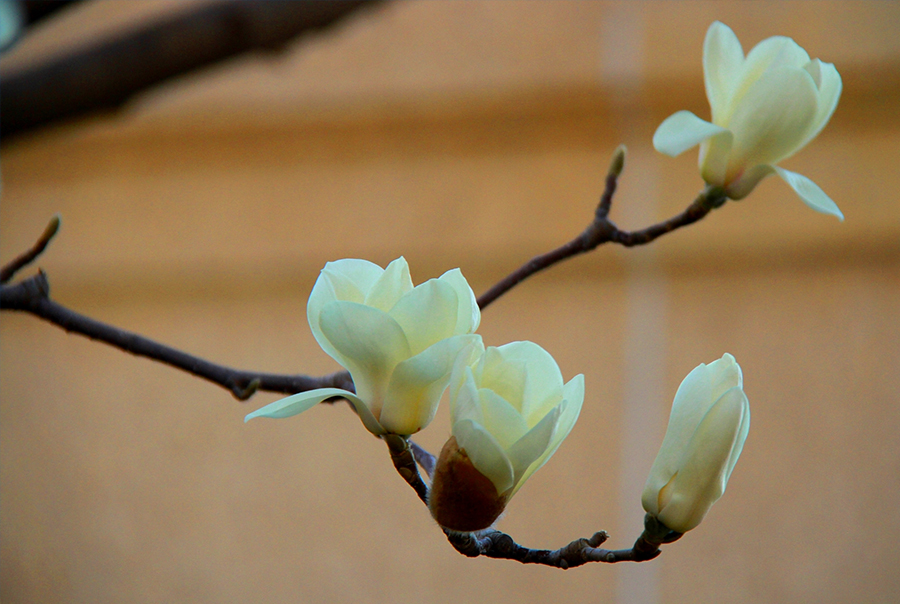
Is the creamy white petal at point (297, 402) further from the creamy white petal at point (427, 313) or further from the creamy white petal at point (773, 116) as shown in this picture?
the creamy white petal at point (773, 116)

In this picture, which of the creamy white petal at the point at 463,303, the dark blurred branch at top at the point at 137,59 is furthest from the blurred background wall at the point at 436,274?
the creamy white petal at the point at 463,303

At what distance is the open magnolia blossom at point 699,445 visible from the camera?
190 millimetres

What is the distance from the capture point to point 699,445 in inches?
7.8

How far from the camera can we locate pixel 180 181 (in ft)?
3.67

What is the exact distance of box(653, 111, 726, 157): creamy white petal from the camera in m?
0.25

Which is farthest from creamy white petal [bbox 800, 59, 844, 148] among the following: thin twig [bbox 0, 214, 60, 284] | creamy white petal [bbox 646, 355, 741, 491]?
thin twig [bbox 0, 214, 60, 284]

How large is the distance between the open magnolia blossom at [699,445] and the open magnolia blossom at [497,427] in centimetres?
3

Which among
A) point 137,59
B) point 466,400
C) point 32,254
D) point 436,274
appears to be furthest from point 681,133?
point 436,274

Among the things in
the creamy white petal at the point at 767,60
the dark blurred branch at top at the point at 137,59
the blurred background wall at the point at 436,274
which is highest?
the dark blurred branch at top at the point at 137,59

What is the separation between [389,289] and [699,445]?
9 centimetres

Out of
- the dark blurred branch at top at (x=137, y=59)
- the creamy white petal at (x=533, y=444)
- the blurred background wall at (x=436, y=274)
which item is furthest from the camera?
the blurred background wall at (x=436, y=274)

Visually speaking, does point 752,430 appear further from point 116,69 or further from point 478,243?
point 116,69

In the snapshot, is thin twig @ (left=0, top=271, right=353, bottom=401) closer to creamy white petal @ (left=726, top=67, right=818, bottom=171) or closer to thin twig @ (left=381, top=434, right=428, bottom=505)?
thin twig @ (left=381, top=434, right=428, bottom=505)

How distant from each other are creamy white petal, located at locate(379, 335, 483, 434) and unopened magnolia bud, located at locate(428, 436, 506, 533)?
2 cm
